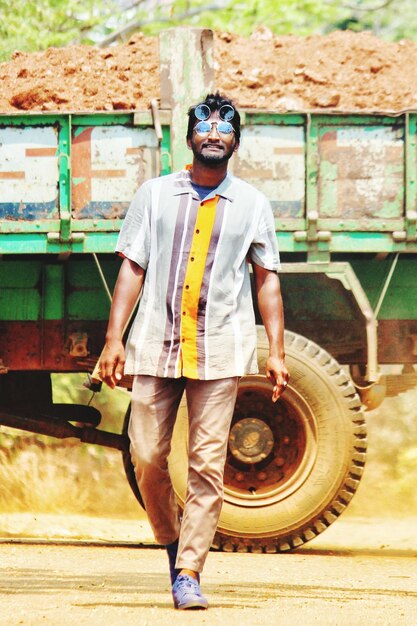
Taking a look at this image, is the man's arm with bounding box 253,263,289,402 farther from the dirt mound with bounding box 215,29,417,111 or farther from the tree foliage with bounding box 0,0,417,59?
the tree foliage with bounding box 0,0,417,59

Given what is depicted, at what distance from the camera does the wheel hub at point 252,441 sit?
7.31 metres

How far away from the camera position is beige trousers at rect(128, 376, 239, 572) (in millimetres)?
4629

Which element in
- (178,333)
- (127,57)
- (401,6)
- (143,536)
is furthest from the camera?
(401,6)

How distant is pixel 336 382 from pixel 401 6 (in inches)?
710

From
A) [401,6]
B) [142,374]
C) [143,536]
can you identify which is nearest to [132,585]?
[142,374]

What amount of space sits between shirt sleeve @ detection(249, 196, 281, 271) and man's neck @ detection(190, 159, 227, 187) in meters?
0.17

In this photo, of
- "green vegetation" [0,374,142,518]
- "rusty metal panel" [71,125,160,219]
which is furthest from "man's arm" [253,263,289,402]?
"green vegetation" [0,374,142,518]

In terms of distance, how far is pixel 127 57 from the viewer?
828cm

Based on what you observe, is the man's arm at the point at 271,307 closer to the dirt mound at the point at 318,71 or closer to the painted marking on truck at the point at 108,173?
the painted marking on truck at the point at 108,173

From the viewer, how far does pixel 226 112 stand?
4770mm

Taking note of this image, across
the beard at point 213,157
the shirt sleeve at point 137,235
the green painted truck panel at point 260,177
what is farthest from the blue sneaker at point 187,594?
the green painted truck panel at point 260,177

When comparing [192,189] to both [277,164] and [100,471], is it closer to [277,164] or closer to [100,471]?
[277,164]

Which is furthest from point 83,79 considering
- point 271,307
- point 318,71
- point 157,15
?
point 157,15

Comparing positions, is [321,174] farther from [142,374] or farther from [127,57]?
[142,374]
